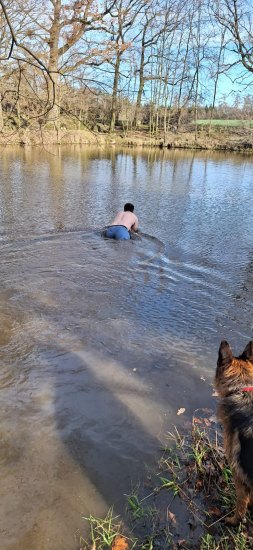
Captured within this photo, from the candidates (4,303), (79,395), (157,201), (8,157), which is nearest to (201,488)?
(79,395)

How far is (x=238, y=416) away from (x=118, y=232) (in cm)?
872

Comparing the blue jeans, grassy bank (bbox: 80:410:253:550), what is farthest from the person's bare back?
grassy bank (bbox: 80:410:253:550)

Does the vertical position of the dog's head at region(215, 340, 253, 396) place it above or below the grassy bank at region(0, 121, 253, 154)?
below

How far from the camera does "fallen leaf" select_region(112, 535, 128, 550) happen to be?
292 centimetres

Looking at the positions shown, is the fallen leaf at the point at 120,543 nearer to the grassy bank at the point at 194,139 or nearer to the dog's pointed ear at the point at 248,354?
the dog's pointed ear at the point at 248,354

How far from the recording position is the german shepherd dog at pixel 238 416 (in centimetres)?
285

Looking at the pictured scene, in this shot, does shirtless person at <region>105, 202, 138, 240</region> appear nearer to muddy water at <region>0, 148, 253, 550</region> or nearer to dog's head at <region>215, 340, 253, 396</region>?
muddy water at <region>0, 148, 253, 550</region>

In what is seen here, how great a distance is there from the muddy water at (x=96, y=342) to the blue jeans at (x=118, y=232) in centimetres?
37

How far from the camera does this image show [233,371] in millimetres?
3174

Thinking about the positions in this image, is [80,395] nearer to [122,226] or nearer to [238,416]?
[238,416]

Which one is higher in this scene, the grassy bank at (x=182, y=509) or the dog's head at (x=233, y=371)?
the dog's head at (x=233, y=371)

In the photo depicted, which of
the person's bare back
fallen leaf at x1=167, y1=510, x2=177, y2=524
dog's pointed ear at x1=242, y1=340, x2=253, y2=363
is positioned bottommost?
fallen leaf at x1=167, y1=510, x2=177, y2=524

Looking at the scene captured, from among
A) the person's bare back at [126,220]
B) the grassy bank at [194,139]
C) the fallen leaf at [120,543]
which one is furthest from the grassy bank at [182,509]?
the grassy bank at [194,139]

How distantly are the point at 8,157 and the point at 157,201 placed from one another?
1320cm
